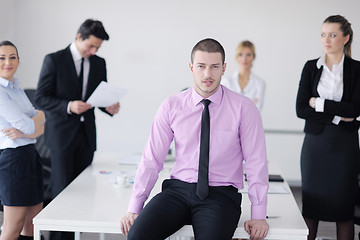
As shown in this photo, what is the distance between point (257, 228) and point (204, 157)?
0.40 metres

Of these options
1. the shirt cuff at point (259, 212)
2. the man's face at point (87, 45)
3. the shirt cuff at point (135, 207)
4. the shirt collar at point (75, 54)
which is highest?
the man's face at point (87, 45)

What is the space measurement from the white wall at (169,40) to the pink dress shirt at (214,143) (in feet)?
9.82

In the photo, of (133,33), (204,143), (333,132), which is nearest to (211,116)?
(204,143)

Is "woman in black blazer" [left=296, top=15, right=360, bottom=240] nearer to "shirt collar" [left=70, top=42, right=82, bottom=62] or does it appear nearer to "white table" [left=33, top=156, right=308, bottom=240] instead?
"white table" [left=33, top=156, right=308, bottom=240]

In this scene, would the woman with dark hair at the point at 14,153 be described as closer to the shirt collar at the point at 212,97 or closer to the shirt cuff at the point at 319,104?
the shirt collar at the point at 212,97

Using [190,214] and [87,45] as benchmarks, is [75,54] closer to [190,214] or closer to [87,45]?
[87,45]

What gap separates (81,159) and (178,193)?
1316 millimetres

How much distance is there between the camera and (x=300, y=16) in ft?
16.4

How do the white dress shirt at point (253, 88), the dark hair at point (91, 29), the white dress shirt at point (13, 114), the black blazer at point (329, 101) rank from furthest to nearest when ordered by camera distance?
the white dress shirt at point (253, 88) → the dark hair at point (91, 29) → the black blazer at point (329, 101) → the white dress shirt at point (13, 114)

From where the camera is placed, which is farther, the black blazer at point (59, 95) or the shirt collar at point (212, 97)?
the black blazer at point (59, 95)

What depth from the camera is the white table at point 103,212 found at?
6.57 feet

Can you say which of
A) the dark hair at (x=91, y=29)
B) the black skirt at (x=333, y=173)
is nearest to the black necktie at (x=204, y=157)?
the black skirt at (x=333, y=173)

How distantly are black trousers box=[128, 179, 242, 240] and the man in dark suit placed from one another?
119cm

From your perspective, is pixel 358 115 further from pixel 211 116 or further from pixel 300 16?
pixel 300 16
